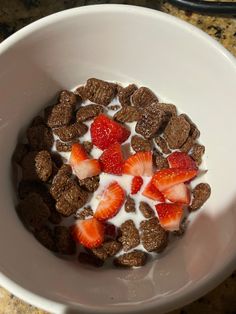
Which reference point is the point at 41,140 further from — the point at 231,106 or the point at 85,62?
the point at 231,106

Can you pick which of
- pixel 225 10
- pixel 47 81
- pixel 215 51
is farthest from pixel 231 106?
pixel 47 81

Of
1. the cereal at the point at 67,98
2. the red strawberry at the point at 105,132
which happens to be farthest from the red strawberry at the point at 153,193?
the cereal at the point at 67,98

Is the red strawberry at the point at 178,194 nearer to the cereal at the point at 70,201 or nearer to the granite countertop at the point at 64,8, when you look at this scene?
the cereal at the point at 70,201

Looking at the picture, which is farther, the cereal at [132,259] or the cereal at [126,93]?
the cereal at [126,93]

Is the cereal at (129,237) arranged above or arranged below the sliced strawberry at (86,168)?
below

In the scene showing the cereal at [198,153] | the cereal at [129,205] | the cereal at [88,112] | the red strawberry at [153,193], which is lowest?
the cereal at [129,205]

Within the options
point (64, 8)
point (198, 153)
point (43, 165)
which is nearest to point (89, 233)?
point (43, 165)
